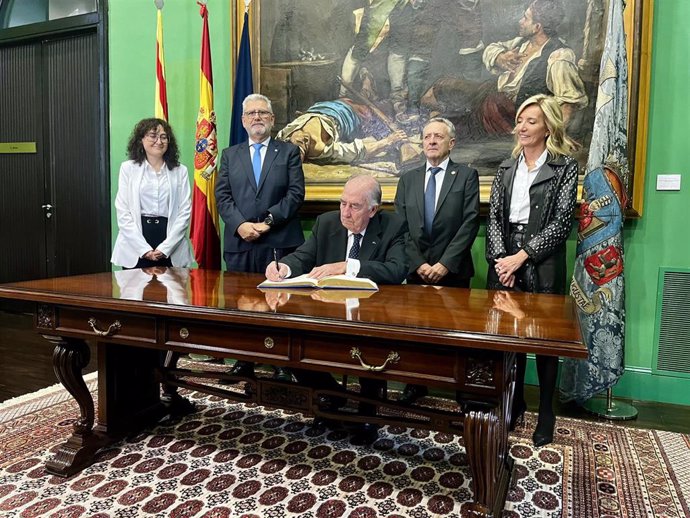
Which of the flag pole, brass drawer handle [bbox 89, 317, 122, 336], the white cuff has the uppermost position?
the white cuff

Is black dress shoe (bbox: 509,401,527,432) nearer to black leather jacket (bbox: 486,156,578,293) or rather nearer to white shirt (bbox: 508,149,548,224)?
black leather jacket (bbox: 486,156,578,293)

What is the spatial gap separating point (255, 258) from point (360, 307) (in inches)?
68.9

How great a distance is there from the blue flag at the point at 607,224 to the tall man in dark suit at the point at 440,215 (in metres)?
0.68

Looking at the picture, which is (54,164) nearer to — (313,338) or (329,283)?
(329,283)

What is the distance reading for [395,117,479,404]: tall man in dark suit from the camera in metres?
3.24

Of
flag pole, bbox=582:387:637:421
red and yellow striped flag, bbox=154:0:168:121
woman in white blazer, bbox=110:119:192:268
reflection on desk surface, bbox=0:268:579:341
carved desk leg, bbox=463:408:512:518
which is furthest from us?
red and yellow striped flag, bbox=154:0:168:121

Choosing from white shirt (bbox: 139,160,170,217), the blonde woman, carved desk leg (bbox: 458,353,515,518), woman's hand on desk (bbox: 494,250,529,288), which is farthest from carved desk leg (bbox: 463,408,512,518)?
white shirt (bbox: 139,160,170,217)

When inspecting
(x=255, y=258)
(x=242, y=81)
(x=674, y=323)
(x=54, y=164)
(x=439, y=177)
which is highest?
(x=242, y=81)

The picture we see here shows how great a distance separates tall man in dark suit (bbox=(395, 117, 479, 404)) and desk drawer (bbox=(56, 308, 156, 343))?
1621 mm

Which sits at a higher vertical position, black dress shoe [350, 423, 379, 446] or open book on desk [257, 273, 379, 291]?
open book on desk [257, 273, 379, 291]

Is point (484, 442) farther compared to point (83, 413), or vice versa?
point (83, 413)

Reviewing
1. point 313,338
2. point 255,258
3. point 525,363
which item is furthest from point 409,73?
point 313,338

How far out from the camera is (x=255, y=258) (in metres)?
3.61

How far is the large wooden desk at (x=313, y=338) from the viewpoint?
173 cm
